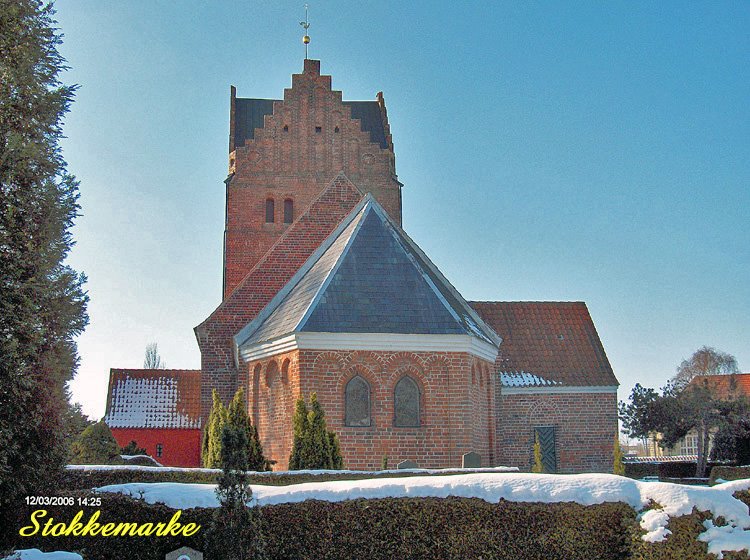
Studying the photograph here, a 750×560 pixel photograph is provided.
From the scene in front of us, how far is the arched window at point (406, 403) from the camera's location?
1983 cm

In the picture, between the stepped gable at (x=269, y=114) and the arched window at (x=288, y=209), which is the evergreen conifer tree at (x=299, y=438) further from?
the stepped gable at (x=269, y=114)

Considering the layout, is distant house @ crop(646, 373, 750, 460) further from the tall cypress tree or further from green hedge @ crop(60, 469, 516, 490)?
the tall cypress tree

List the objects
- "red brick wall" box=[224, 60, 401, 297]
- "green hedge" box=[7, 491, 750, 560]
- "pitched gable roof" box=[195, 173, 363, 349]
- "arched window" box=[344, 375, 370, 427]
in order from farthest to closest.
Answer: "red brick wall" box=[224, 60, 401, 297], "pitched gable roof" box=[195, 173, 363, 349], "arched window" box=[344, 375, 370, 427], "green hedge" box=[7, 491, 750, 560]

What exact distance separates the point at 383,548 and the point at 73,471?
663cm

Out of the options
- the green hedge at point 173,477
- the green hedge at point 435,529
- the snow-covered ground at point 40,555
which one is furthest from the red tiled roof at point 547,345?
the snow-covered ground at point 40,555

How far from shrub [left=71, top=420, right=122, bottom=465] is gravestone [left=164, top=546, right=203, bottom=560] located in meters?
12.6

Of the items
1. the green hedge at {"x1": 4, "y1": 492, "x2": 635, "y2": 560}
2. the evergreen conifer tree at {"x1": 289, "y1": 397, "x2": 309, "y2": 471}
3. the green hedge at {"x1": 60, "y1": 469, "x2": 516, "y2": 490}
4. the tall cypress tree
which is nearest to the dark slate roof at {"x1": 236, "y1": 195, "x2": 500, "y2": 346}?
the evergreen conifer tree at {"x1": 289, "y1": 397, "x2": 309, "y2": 471}

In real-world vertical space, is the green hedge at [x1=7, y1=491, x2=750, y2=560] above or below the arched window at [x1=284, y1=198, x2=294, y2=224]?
below

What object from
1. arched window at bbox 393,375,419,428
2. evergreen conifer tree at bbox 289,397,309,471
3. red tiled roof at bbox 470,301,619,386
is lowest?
evergreen conifer tree at bbox 289,397,309,471

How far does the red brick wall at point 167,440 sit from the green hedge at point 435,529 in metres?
22.7

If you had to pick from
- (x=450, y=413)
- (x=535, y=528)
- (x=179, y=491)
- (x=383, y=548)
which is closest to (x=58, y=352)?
(x=179, y=491)

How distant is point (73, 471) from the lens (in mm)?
13812

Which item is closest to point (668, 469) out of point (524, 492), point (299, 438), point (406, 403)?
point (406, 403)

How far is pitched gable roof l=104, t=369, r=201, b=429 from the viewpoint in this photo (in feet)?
107
